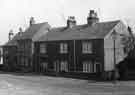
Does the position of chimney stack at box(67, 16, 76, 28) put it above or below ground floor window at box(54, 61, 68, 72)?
above

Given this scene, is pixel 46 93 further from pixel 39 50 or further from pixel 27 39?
pixel 27 39

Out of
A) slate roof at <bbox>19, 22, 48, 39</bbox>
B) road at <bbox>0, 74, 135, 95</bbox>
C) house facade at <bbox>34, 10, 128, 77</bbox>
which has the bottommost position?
road at <bbox>0, 74, 135, 95</bbox>

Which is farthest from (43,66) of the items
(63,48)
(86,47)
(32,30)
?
(86,47)

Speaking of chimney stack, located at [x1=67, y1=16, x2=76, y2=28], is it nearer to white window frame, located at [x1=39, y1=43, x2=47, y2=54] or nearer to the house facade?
the house facade

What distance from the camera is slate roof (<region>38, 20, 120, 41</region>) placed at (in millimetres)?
38219

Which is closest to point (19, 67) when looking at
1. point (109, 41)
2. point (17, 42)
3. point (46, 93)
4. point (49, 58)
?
point (17, 42)

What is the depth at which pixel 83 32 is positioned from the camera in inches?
1636

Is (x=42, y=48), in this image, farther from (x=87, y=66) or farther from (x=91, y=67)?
(x=91, y=67)

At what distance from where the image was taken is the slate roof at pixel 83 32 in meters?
38.2

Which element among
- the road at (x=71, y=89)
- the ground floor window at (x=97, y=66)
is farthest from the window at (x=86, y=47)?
the road at (x=71, y=89)

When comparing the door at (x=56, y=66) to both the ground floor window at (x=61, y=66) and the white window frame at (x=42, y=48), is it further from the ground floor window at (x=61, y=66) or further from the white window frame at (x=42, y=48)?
the white window frame at (x=42, y=48)

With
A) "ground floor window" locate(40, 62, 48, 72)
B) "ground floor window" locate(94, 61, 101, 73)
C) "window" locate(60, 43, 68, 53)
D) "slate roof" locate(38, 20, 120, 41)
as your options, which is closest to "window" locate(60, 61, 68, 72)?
"window" locate(60, 43, 68, 53)

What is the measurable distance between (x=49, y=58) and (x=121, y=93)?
84.3 ft

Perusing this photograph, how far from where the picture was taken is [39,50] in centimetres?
4834
